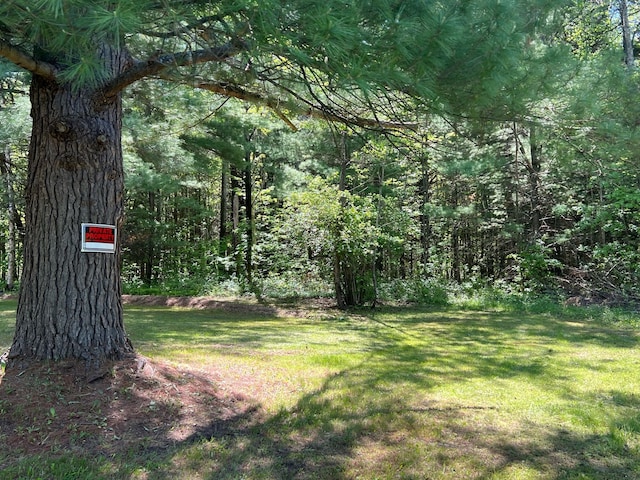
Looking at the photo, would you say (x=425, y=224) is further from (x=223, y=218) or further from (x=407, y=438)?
(x=407, y=438)

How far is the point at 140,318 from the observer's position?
9.25m

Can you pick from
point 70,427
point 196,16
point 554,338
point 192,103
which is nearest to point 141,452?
point 70,427

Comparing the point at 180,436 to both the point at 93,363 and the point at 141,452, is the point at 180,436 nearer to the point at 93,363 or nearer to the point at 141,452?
the point at 141,452

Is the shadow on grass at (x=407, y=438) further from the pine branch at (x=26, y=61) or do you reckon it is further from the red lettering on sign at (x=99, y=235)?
the pine branch at (x=26, y=61)

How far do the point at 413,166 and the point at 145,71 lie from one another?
882cm

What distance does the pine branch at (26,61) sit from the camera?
2.95 meters

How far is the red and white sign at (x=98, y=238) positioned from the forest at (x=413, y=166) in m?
0.24

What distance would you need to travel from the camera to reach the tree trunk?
3.45 m

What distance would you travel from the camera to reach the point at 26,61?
10.2 feet

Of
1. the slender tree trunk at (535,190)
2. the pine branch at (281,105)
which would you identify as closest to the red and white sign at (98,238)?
the pine branch at (281,105)

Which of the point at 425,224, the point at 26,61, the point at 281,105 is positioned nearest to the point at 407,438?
the point at 281,105

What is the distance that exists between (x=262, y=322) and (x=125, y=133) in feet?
13.9

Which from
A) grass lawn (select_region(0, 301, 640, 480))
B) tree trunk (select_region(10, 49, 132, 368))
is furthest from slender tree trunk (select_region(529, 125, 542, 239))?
tree trunk (select_region(10, 49, 132, 368))

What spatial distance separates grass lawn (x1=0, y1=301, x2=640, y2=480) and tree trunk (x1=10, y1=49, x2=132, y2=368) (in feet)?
2.36
